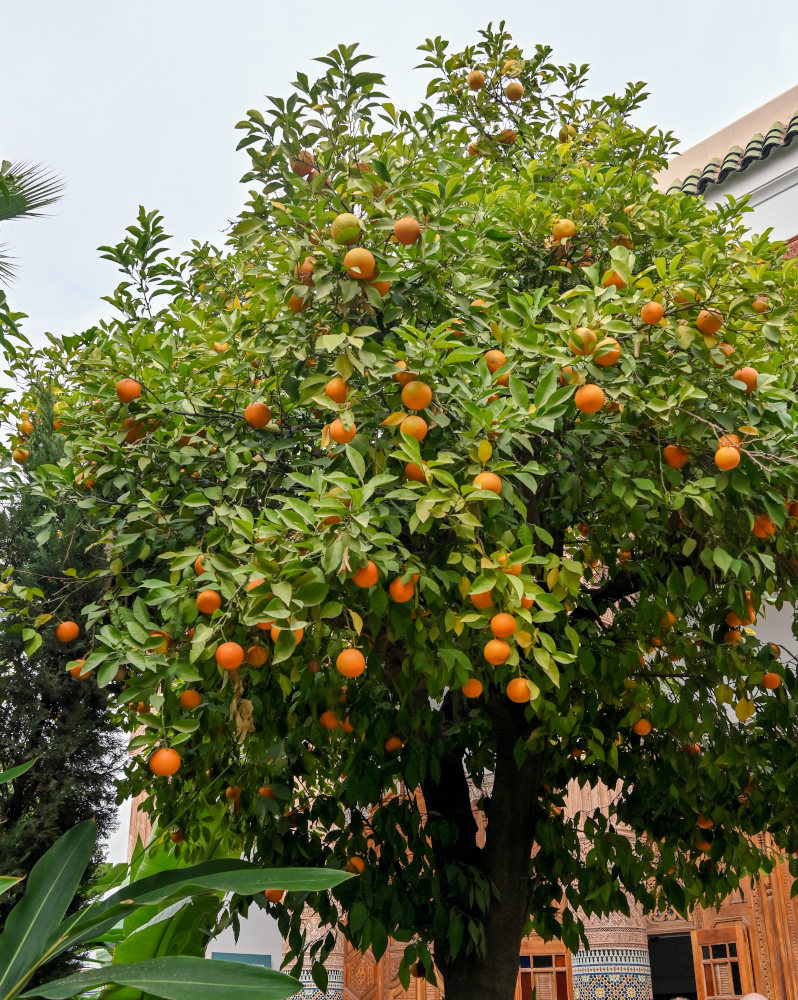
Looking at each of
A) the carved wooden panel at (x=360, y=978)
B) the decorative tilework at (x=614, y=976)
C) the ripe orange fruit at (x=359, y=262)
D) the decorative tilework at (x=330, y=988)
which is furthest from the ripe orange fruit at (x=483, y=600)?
the carved wooden panel at (x=360, y=978)

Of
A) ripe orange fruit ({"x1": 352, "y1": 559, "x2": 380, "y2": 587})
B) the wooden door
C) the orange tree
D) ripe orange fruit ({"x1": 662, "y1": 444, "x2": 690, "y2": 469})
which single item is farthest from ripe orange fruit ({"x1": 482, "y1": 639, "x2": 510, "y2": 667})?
the wooden door

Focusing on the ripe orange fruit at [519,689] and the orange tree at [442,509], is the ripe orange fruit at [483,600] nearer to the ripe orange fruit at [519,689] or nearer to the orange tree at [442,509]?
the orange tree at [442,509]

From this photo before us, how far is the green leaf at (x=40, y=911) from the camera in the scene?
1593 mm

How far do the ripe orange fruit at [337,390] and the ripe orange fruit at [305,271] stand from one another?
12.0 inches

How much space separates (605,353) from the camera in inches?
92.1

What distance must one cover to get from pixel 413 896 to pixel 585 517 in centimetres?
151

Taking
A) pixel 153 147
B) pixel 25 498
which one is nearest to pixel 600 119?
pixel 153 147

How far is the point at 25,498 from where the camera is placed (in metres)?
3.26

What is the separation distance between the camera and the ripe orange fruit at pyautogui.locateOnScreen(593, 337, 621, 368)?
2.31m

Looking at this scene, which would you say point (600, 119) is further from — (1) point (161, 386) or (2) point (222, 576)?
(2) point (222, 576)

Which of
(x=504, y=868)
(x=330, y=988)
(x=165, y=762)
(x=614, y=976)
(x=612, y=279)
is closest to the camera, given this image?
(x=165, y=762)

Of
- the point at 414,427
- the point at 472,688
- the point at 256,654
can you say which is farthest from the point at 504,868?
the point at 414,427

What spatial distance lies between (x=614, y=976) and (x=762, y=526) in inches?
174

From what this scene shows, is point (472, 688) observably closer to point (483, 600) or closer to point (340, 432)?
point (483, 600)
